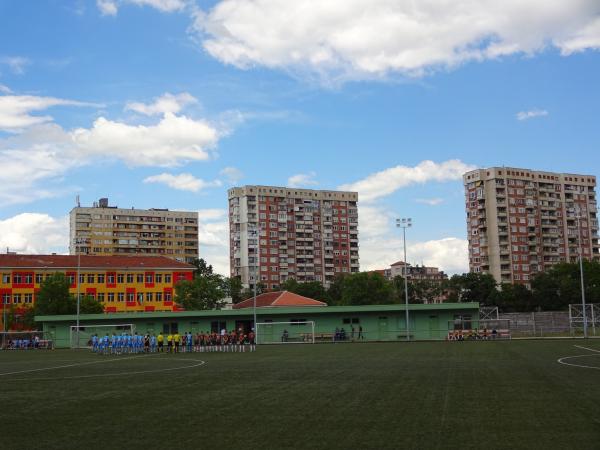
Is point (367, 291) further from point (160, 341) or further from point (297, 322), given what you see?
point (160, 341)

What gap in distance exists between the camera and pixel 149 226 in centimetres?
16950

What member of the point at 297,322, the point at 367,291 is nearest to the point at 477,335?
the point at 297,322

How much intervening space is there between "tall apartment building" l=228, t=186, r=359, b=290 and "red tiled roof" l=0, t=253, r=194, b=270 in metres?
45.0

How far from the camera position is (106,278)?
106 m

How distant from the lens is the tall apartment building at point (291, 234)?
517 ft

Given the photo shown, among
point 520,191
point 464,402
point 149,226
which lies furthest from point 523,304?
point 464,402

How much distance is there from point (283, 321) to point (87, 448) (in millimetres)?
61443

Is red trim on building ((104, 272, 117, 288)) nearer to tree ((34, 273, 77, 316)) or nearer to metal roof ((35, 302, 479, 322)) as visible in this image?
tree ((34, 273, 77, 316))

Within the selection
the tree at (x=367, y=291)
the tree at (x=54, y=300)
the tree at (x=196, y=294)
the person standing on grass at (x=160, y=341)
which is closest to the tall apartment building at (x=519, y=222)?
the tree at (x=367, y=291)

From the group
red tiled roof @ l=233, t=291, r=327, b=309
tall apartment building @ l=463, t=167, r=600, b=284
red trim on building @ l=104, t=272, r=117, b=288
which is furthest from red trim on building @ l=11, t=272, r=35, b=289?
tall apartment building @ l=463, t=167, r=600, b=284

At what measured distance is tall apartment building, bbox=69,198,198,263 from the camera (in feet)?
537

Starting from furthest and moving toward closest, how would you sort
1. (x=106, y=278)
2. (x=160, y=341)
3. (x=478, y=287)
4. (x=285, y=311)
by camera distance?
1. (x=478, y=287)
2. (x=106, y=278)
3. (x=285, y=311)
4. (x=160, y=341)

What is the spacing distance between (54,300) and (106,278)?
19204 mm

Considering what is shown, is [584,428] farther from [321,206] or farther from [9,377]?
[321,206]
